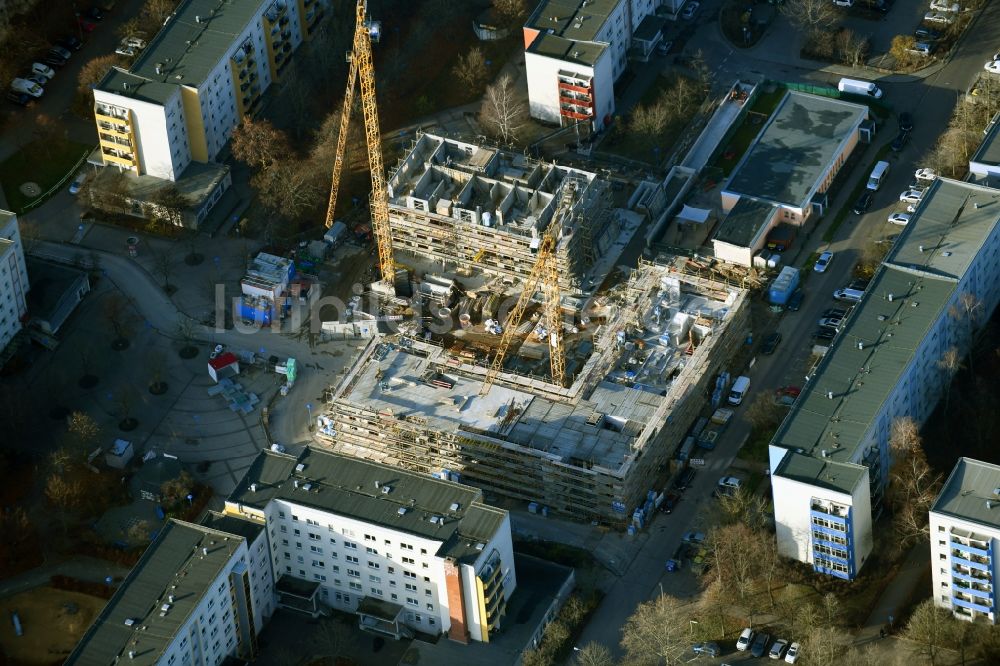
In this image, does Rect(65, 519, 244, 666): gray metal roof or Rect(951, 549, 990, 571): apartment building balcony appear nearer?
Rect(65, 519, 244, 666): gray metal roof

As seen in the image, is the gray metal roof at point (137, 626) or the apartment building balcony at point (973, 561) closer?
the gray metal roof at point (137, 626)

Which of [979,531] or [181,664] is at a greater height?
A: [979,531]

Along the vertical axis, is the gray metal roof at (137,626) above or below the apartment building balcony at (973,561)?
below

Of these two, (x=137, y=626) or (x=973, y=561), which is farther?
(x=973, y=561)

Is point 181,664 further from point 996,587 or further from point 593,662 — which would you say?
point 996,587

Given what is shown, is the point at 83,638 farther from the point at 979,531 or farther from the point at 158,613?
the point at 979,531

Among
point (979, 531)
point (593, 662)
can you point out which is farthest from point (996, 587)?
point (593, 662)

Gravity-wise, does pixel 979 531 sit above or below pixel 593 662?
above

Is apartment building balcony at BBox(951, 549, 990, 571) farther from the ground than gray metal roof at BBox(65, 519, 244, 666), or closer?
farther from the ground

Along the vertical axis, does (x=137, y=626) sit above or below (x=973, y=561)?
below
